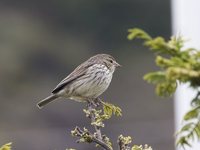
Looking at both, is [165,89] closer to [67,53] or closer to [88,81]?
[88,81]

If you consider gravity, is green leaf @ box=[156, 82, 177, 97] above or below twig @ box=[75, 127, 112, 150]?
below

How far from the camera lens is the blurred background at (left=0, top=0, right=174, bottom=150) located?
1119 inches

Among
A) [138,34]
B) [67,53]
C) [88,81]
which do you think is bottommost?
[138,34]

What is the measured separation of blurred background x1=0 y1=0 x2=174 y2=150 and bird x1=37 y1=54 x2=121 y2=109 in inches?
606

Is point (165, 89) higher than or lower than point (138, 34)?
lower

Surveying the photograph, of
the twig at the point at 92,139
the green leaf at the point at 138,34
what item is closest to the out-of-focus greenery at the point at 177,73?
the green leaf at the point at 138,34

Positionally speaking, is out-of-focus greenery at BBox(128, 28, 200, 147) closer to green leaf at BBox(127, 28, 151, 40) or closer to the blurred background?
green leaf at BBox(127, 28, 151, 40)

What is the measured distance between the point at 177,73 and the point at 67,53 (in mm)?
30582

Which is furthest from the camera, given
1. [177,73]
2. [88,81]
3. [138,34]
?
[88,81]

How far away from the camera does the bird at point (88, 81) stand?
7.60 meters

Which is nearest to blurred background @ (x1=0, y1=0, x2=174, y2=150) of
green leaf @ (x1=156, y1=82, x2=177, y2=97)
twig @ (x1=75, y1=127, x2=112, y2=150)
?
twig @ (x1=75, y1=127, x2=112, y2=150)

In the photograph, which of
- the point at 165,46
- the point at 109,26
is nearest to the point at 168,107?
the point at 109,26

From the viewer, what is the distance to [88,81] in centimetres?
796

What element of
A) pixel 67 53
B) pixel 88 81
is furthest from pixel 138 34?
pixel 67 53
